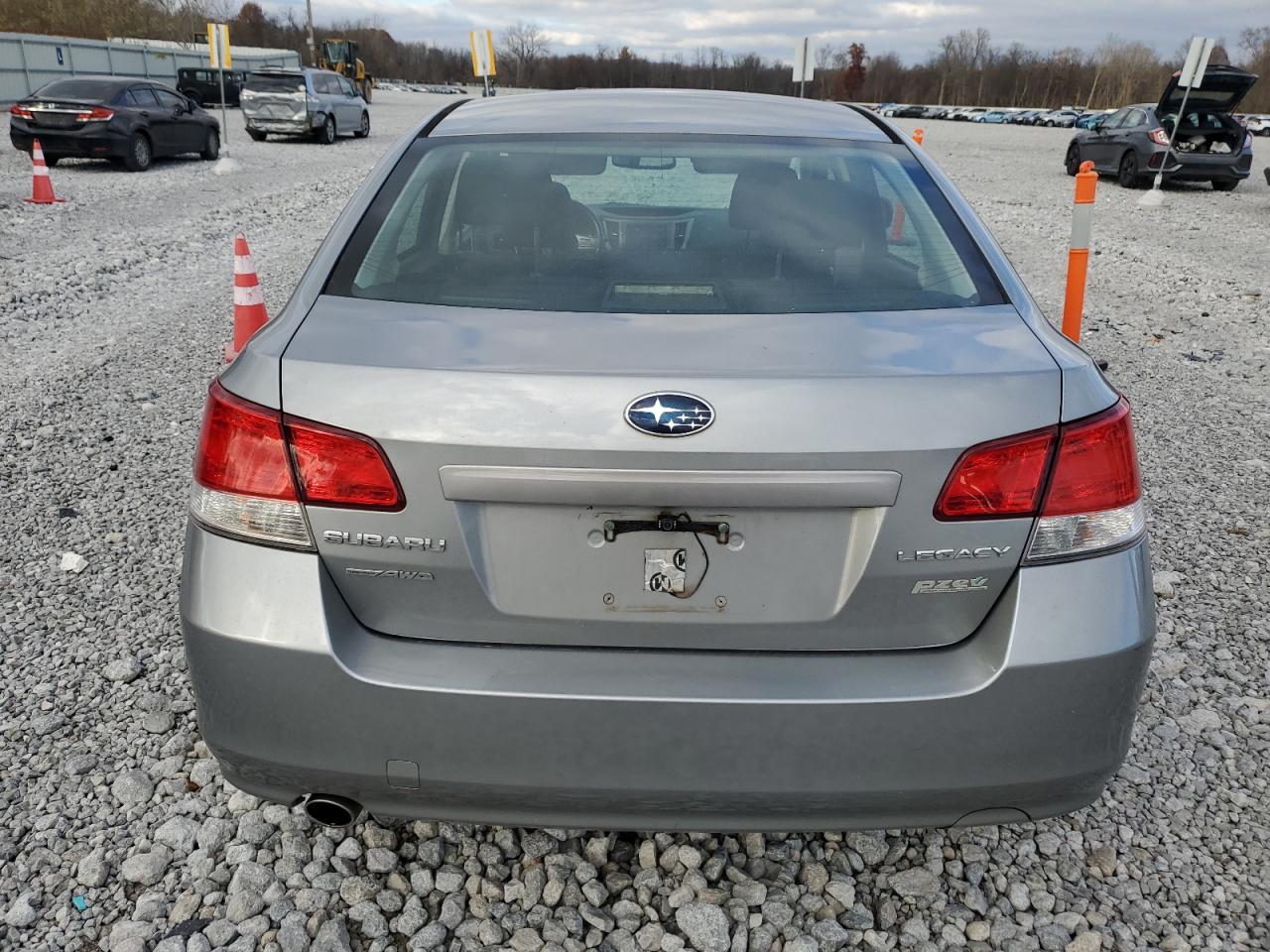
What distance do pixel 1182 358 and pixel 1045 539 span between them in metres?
6.50

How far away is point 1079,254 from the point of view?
707 cm

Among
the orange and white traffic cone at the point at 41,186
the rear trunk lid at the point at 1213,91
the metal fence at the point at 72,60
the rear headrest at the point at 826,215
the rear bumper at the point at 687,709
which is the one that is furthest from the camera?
the metal fence at the point at 72,60

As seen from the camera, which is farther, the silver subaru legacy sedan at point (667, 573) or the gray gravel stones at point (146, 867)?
the gray gravel stones at point (146, 867)

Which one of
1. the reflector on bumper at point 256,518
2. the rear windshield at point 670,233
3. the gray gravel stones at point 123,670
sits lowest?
the gray gravel stones at point 123,670

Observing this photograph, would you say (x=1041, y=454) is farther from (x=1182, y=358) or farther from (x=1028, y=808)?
(x=1182, y=358)

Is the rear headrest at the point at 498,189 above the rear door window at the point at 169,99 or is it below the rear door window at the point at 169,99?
above

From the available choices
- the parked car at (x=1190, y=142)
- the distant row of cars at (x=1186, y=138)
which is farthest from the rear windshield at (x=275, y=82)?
the parked car at (x=1190, y=142)

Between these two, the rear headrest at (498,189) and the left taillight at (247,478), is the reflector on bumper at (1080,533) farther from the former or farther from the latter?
the rear headrest at (498,189)

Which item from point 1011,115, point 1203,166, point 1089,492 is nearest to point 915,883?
point 1089,492

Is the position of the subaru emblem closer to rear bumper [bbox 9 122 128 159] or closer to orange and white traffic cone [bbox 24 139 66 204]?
orange and white traffic cone [bbox 24 139 66 204]

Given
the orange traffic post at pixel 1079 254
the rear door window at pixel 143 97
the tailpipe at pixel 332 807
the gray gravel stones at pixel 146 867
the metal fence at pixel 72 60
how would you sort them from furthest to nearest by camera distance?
the metal fence at pixel 72 60, the rear door window at pixel 143 97, the orange traffic post at pixel 1079 254, the gray gravel stones at pixel 146 867, the tailpipe at pixel 332 807

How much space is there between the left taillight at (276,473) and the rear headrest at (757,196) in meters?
1.21

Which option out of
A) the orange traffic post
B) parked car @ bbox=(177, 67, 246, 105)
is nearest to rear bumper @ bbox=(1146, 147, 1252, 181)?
the orange traffic post

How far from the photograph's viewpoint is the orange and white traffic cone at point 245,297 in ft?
19.0
